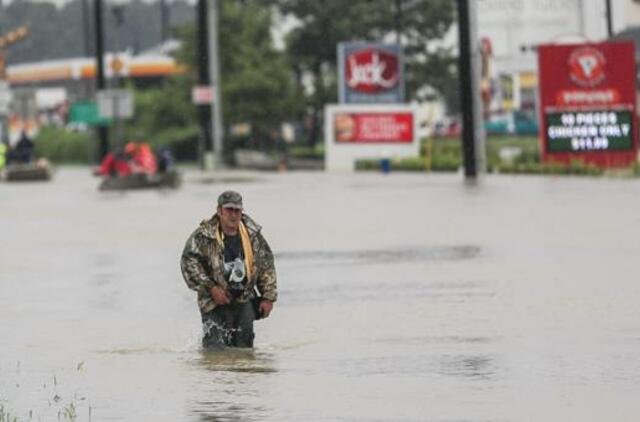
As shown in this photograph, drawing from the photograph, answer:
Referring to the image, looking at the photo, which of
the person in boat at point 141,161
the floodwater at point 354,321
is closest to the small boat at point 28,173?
the person in boat at point 141,161

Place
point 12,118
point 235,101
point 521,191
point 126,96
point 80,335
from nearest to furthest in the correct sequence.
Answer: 1. point 80,335
2. point 521,191
3. point 126,96
4. point 235,101
5. point 12,118

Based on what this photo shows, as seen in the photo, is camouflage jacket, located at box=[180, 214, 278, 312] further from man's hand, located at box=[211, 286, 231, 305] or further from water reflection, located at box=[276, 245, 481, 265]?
water reflection, located at box=[276, 245, 481, 265]

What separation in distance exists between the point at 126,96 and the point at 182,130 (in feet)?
52.0

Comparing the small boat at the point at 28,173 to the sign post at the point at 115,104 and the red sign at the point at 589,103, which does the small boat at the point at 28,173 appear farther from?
the red sign at the point at 589,103

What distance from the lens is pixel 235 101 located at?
86.8 meters

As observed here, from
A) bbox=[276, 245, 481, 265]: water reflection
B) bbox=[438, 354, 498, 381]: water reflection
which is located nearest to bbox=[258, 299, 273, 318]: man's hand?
bbox=[438, 354, 498, 381]: water reflection

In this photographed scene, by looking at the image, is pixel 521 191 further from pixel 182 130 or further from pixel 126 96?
pixel 182 130

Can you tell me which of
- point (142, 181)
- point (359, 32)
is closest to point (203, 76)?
point (359, 32)

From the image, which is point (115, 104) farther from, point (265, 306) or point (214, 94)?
point (265, 306)

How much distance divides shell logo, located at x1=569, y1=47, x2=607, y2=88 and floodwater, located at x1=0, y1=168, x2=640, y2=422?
15513mm

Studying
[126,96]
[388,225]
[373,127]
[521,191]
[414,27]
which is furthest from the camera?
[414,27]

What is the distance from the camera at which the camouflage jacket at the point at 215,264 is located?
1611 cm

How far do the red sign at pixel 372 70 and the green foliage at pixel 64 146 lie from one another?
27.7 meters

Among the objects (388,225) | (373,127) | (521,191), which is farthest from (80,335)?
(373,127)
